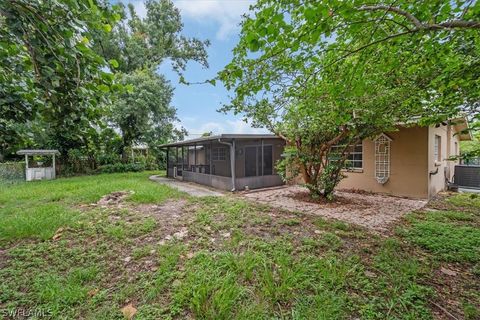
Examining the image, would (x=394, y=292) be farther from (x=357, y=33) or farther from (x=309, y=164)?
(x=309, y=164)

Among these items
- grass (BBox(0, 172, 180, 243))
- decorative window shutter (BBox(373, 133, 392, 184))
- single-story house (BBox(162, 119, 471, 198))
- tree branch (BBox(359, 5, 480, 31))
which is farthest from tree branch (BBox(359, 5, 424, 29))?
decorative window shutter (BBox(373, 133, 392, 184))

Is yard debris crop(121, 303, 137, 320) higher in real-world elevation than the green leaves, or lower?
lower

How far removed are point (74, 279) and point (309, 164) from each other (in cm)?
621

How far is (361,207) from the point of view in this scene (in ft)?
20.1

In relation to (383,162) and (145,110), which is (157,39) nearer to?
(145,110)

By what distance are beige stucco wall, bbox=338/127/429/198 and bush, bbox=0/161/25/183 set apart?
60.8ft

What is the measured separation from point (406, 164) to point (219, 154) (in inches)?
334

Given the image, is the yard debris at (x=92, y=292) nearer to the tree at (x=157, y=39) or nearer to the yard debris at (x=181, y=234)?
the yard debris at (x=181, y=234)

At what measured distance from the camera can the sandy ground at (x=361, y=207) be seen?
5008mm

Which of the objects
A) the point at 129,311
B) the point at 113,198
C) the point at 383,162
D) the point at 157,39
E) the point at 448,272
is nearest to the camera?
the point at 129,311

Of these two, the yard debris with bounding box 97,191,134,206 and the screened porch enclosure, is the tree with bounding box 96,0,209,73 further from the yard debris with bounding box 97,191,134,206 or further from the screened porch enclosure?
the yard debris with bounding box 97,191,134,206

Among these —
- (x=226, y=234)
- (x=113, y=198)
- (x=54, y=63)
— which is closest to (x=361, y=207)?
(x=226, y=234)

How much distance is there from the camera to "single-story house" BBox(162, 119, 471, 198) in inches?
282

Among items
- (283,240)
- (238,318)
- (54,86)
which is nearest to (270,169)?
(283,240)
